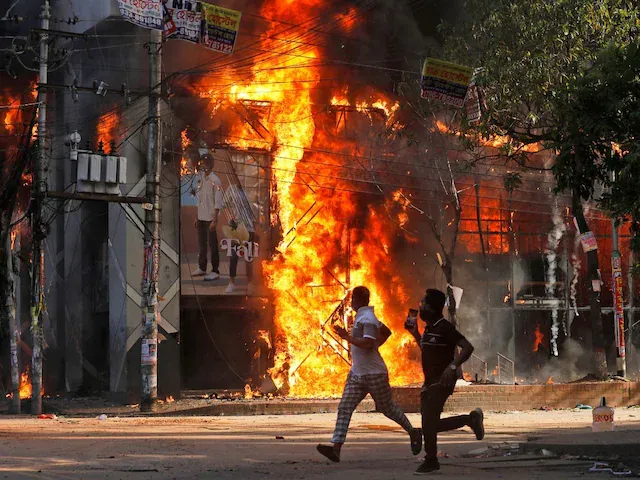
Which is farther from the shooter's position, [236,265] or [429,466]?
[236,265]

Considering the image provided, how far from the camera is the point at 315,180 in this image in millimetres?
33656

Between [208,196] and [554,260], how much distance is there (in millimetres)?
12651

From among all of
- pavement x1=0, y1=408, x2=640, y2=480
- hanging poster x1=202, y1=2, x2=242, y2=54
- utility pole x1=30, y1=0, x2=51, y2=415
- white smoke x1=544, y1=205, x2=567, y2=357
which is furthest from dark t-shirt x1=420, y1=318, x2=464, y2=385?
white smoke x1=544, y1=205, x2=567, y2=357

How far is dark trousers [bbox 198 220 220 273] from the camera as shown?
103ft

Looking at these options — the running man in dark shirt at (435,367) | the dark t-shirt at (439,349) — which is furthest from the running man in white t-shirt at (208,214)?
the dark t-shirt at (439,349)

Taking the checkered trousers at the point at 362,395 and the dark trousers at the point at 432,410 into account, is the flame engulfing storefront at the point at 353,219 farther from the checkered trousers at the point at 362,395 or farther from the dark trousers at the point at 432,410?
the dark trousers at the point at 432,410

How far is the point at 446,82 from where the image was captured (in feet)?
69.1

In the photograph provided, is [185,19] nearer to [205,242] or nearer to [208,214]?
[208,214]

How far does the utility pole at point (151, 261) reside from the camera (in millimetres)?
24906

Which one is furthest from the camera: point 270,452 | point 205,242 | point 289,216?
point 289,216

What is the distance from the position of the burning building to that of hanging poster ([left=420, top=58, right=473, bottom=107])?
9193mm

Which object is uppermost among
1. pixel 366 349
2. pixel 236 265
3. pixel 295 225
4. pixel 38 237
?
pixel 295 225

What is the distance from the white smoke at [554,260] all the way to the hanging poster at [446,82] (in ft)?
56.3

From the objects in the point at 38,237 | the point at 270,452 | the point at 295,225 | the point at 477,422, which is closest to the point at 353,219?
the point at 295,225
